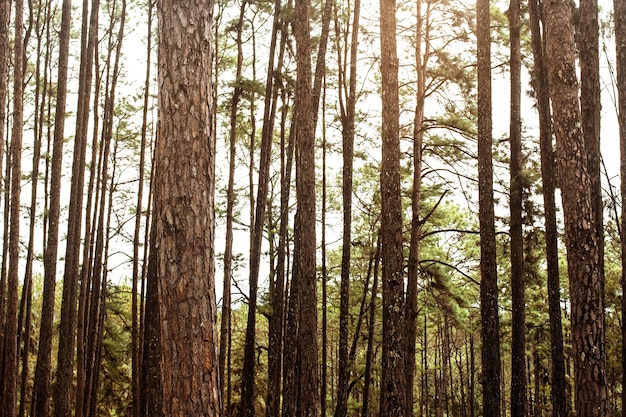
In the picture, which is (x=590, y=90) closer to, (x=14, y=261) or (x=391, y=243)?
(x=391, y=243)

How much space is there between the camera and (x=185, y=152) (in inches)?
154

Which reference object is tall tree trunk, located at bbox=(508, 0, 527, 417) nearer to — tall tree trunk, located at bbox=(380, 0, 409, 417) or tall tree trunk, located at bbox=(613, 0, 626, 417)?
tall tree trunk, located at bbox=(613, 0, 626, 417)

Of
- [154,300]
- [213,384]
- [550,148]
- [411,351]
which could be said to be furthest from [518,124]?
[213,384]

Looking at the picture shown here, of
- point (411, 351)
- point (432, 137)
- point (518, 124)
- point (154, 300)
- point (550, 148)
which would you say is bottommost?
point (411, 351)

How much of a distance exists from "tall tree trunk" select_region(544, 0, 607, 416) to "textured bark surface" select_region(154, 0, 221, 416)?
385cm

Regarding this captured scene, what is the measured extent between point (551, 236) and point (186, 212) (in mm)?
6558

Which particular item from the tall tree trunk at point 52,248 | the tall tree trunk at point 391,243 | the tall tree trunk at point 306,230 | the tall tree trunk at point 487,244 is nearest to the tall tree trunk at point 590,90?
the tall tree trunk at point 487,244

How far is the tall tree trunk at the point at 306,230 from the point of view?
26.5 feet

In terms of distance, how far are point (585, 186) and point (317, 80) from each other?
6349 millimetres

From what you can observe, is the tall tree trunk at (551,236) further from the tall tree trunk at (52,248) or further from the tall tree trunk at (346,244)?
the tall tree trunk at (52,248)

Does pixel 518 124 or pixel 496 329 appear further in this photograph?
pixel 518 124

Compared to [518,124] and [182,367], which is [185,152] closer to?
[182,367]

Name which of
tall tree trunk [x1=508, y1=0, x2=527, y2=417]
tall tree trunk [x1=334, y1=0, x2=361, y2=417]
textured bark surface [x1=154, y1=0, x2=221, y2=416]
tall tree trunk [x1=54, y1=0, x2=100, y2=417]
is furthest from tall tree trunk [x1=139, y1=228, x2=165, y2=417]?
textured bark surface [x1=154, y1=0, x2=221, y2=416]

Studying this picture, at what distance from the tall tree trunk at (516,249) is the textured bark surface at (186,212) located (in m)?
6.47
